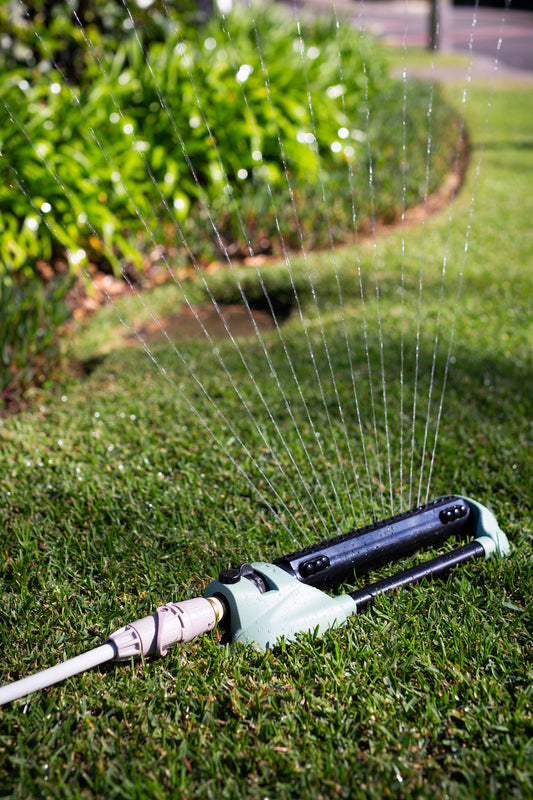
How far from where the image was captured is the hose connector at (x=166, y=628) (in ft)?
4.91

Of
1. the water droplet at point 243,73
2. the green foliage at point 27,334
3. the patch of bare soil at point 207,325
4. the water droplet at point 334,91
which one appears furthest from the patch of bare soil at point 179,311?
the water droplet at point 334,91

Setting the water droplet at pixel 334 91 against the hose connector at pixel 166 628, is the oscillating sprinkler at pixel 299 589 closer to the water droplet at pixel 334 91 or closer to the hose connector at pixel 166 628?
the hose connector at pixel 166 628

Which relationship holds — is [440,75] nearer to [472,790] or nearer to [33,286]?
[33,286]

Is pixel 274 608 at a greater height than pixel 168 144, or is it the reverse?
pixel 168 144

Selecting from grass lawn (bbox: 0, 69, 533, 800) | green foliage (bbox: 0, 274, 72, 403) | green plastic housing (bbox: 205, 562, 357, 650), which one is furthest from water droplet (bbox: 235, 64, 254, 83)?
green plastic housing (bbox: 205, 562, 357, 650)

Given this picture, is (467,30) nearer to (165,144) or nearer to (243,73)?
(243,73)

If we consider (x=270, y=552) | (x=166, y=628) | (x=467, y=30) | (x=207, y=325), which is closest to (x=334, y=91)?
(x=207, y=325)

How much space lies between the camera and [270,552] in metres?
1.99

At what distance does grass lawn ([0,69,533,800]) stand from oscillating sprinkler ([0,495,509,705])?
0.06 metres

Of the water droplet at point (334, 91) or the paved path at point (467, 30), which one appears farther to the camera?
the paved path at point (467, 30)

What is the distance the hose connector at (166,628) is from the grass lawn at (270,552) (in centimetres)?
9

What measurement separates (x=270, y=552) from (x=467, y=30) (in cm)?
2632

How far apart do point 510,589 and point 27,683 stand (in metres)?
1.20

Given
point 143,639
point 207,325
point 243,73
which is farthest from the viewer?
point 243,73
